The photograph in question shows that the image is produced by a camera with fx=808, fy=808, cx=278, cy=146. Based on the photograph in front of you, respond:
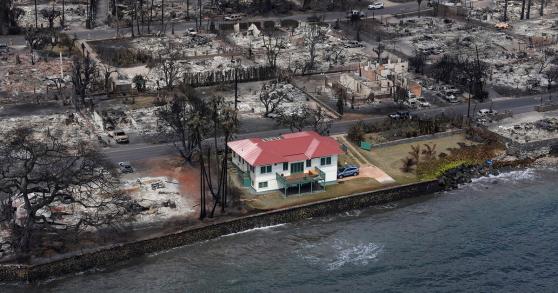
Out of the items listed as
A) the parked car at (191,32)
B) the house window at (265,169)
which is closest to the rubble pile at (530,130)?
the house window at (265,169)

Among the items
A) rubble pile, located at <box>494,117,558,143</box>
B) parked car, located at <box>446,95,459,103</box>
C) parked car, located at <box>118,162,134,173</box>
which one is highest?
parked car, located at <box>446,95,459,103</box>

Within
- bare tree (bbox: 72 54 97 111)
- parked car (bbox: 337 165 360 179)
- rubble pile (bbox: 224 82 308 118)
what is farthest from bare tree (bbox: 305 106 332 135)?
bare tree (bbox: 72 54 97 111)

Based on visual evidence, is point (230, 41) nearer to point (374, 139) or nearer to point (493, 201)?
point (374, 139)

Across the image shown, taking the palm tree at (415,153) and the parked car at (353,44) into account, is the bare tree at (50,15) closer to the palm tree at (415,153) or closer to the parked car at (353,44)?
the parked car at (353,44)

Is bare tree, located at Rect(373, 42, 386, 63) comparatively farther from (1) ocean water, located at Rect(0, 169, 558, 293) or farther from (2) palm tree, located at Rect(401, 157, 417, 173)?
(1) ocean water, located at Rect(0, 169, 558, 293)


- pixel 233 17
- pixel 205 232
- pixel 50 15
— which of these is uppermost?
pixel 50 15

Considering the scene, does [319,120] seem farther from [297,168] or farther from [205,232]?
[205,232]

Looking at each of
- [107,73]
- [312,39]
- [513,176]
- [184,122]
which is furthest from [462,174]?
[312,39]
